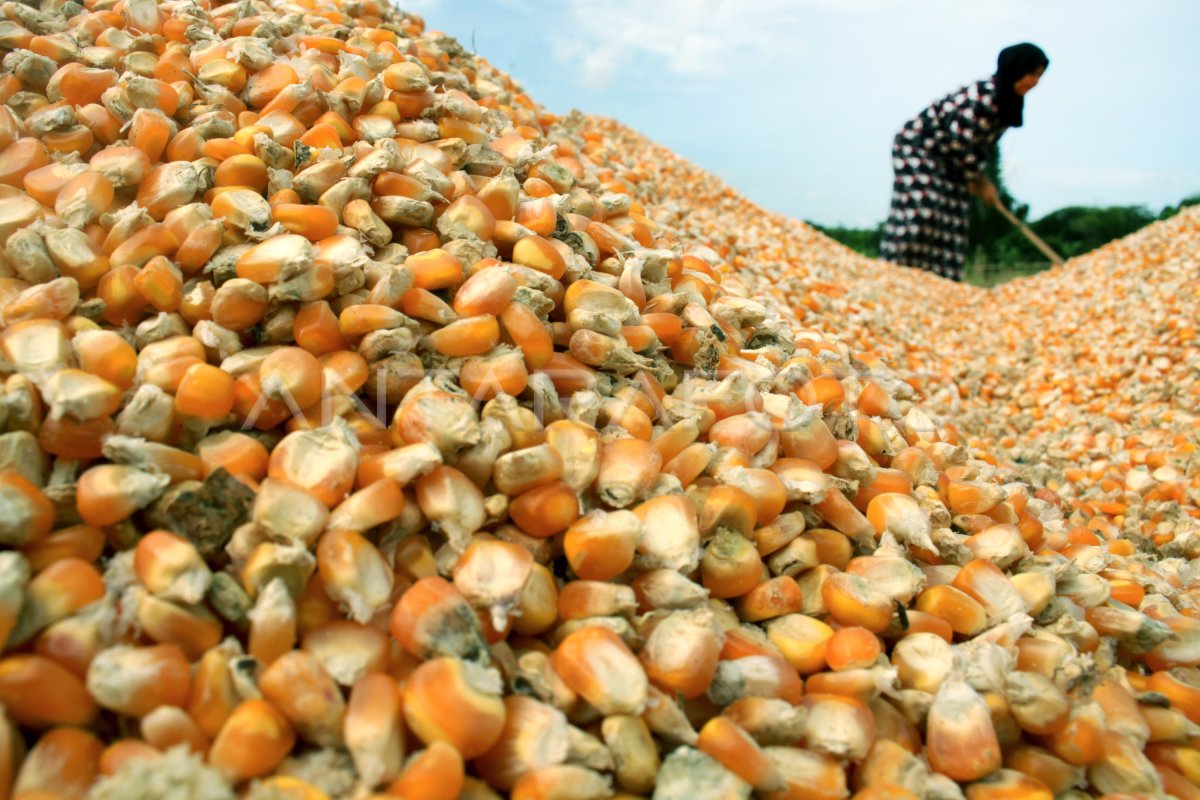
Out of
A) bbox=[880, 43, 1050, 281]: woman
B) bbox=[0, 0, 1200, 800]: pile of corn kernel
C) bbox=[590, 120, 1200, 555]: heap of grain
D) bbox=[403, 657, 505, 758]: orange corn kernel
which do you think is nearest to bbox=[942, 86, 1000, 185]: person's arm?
bbox=[880, 43, 1050, 281]: woman

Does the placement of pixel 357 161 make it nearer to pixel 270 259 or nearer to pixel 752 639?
pixel 270 259

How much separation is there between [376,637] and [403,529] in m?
0.13

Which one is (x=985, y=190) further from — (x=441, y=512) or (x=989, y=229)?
(x=441, y=512)

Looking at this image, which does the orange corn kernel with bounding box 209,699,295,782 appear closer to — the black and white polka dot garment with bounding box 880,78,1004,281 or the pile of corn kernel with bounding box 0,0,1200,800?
the pile of corn kernel with bounding box 0,0,1200,800


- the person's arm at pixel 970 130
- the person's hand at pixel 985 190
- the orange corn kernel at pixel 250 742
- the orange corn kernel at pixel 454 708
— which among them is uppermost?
the person's arm at pixel 970 130

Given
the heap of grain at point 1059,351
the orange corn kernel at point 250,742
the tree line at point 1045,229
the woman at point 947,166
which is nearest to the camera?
the orange corn kernel at point 250,742

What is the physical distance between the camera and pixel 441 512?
0.83 m

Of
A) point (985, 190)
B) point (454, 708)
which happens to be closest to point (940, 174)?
point (985, 190)

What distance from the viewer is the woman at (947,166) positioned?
4.64 m

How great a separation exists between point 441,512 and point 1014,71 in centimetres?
476

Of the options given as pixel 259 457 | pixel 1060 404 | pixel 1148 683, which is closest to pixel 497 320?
pixel 259 457

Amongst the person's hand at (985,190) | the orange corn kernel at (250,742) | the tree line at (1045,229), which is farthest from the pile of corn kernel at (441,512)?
the tree line at (1045,229)

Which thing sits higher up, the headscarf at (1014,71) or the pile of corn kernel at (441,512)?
the headscarf at (1014,71)

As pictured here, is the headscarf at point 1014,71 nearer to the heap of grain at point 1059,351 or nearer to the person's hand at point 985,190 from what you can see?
the person's hand at point 985,190
